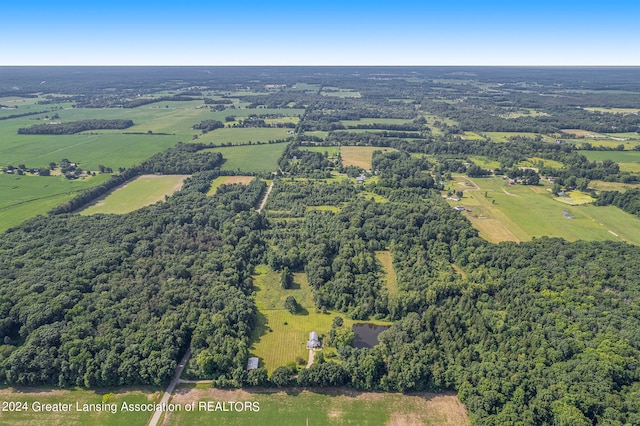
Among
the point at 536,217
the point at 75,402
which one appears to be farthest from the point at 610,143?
the point at 75,402

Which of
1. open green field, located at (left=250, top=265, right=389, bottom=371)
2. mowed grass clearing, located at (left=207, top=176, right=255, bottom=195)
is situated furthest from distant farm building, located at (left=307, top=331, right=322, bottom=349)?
mowed grass clearing, located at (left=207, top=176, right=255, bottom=195)

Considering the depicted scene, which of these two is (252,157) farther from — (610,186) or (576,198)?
(610,186)

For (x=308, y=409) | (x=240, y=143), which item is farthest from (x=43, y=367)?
(x=240, y=143)

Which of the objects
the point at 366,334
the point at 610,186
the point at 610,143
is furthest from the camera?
the point at 610,143

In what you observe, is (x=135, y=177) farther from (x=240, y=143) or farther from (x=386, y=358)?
(x=386, y=358)

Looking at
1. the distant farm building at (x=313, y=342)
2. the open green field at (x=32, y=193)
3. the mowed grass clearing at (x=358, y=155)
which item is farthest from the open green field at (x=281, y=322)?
the mowed grass clearing at (x=358, y=155)

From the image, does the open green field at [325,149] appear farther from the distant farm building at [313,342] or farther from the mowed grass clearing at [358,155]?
the distant farm building at [313,342]
